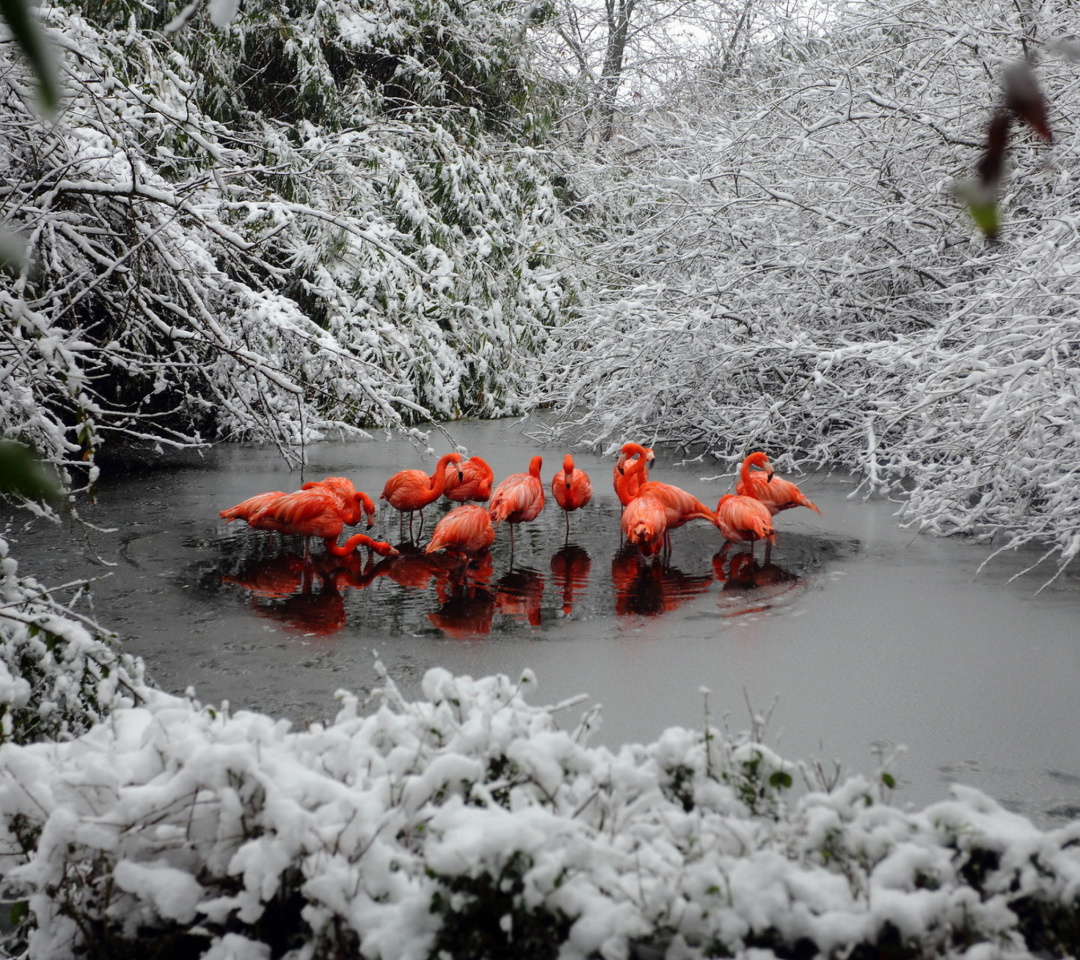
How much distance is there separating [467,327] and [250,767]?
42.6 ft

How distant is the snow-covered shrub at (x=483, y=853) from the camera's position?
176 centimetres

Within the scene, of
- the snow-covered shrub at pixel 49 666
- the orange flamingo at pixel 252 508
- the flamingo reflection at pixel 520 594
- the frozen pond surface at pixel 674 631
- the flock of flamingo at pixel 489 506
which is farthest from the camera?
the orange flamingo at pixel 252 508

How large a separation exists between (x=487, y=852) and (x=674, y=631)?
11.2 ft

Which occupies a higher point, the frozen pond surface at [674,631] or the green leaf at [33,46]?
the green leaf at [33,46]

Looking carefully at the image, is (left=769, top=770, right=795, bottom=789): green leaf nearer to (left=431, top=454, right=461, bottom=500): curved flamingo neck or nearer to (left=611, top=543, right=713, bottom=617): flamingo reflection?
(left=611, top=543, right=713, bottom=617): flamingo reflection

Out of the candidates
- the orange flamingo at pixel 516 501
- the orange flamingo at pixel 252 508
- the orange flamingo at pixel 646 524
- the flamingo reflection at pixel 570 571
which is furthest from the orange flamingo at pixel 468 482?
the orange flamingo at pixel 646 524

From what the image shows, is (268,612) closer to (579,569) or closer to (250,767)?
(579,569)

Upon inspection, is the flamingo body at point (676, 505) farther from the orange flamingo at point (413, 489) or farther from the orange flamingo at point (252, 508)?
the orange flamingo at point (252, 508)

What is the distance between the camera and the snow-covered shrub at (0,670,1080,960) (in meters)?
1.76

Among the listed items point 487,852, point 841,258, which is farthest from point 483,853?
point 841,258

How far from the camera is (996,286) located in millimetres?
8000

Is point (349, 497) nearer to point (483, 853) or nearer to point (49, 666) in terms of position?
point (49, 666)

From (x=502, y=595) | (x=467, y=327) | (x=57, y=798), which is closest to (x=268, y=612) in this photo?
(x=502, y=595)

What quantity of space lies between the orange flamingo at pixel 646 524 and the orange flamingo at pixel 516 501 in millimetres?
653
